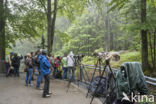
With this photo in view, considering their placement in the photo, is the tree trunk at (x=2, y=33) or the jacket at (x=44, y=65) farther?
the tree trunk at (x=2, y=33)

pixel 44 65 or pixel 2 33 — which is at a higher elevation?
pixel 2 33

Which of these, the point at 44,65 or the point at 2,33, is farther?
the point at 2,33

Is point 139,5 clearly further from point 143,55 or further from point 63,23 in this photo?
point 63,23

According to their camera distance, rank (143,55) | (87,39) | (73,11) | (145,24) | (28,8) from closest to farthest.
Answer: (145,24) < (143,55) < (28,8) < (73,11) < (87,39)

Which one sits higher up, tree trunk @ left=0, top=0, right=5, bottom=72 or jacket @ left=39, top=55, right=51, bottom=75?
tree trunk @ left=0, top=0, right=5, bottom=72

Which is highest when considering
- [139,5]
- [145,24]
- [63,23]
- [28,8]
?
[63,23]

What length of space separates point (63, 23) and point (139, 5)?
31901mm

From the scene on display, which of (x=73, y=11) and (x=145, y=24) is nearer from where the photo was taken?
(x=145, y=24)

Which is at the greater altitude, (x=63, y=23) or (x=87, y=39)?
(x=63, y=23)

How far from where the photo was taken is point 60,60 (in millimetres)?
11031

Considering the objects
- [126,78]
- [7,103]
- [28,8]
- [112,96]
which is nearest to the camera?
[126,78]

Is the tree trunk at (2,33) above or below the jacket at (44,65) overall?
above

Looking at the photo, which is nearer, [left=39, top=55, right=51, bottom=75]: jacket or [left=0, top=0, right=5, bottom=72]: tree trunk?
[left=39, top=55, right=51, bottom=75]: jacket

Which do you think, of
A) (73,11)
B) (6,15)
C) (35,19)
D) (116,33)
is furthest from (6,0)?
(116,33)
